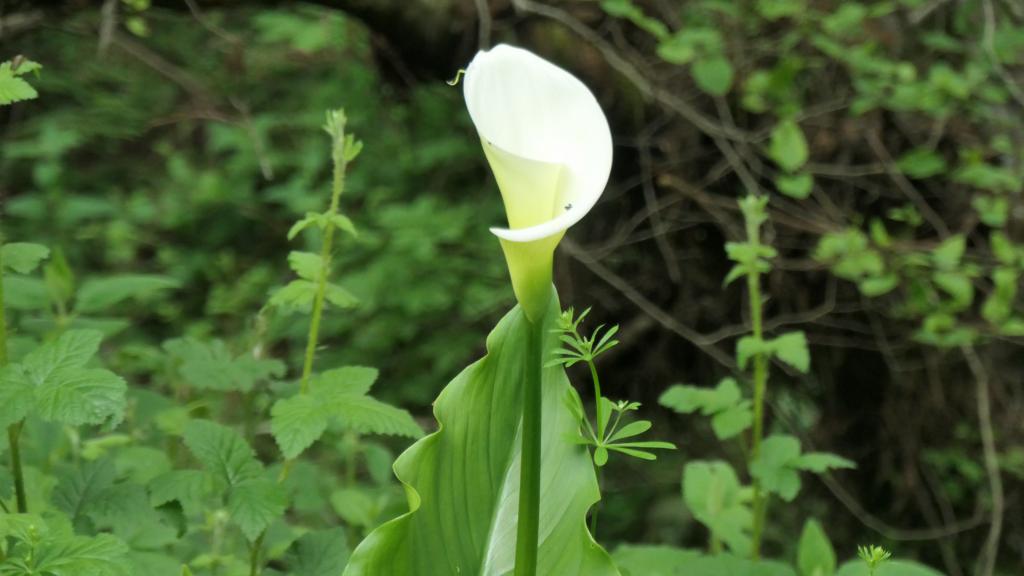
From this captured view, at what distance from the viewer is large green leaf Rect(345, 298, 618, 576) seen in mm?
805

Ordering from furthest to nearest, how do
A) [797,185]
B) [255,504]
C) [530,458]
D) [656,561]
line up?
1. [797,185]
2. [656,561]
3. [255,504]
4. [530,458]

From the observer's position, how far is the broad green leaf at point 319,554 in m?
0.89

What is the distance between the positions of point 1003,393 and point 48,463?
5.44 feet

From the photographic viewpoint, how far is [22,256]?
2.96 ft

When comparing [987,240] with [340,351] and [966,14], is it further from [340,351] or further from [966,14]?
[340,351]

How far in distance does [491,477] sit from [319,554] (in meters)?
0.18

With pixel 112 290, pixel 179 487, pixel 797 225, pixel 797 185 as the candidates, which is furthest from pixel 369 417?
pixel 797 225

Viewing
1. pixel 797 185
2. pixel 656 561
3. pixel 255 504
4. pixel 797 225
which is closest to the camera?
pixel 255 504

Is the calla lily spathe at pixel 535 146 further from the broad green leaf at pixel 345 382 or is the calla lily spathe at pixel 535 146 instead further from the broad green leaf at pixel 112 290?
the broad green leaf at pixel 112 290

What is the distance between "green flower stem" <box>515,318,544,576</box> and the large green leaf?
81 mm

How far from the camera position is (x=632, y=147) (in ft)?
6.57

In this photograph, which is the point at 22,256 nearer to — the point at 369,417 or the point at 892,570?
the point at 369,417

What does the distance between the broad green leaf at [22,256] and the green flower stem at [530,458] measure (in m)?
0.47

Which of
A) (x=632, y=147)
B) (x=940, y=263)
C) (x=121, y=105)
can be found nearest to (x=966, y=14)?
(x=940, y=263)
